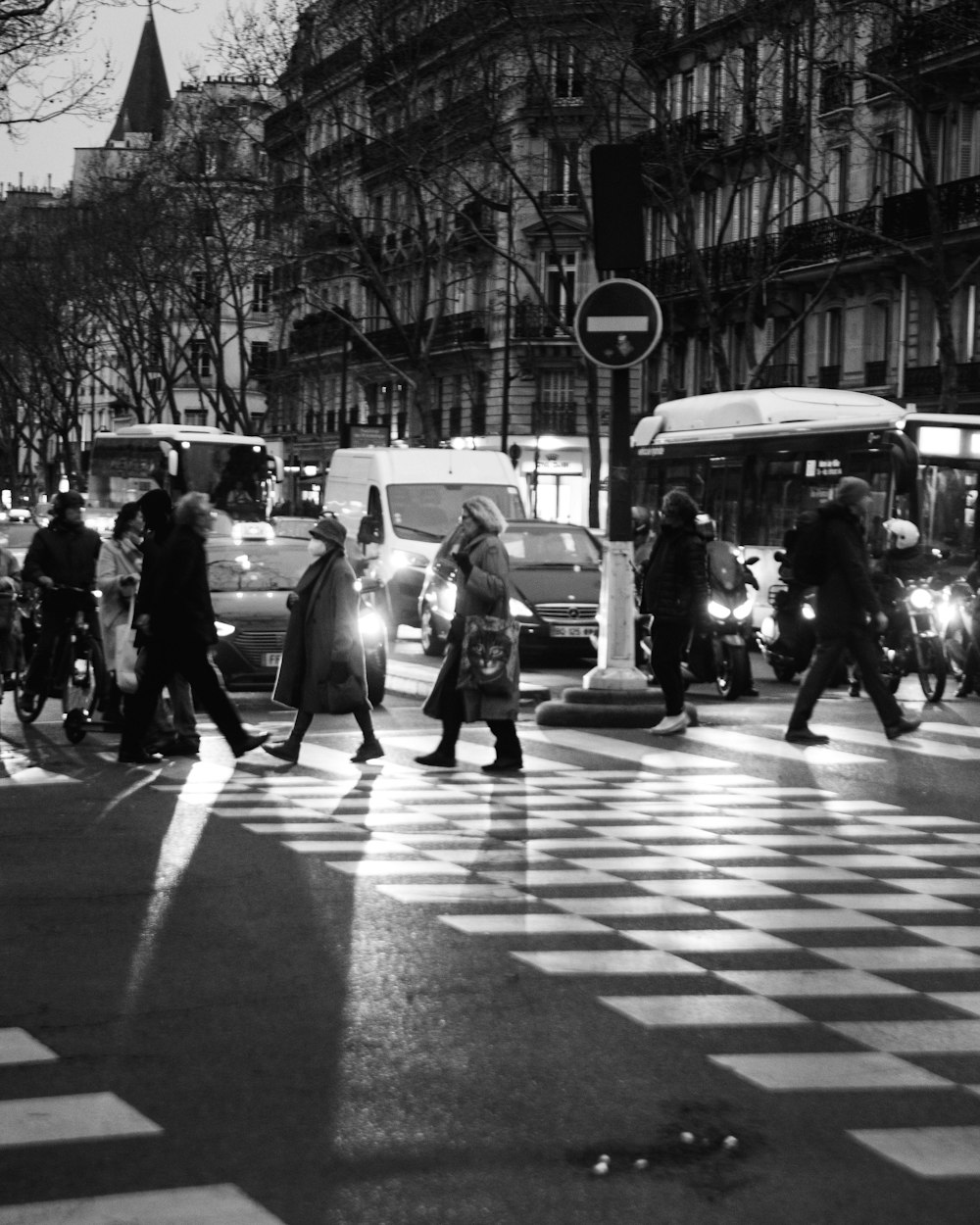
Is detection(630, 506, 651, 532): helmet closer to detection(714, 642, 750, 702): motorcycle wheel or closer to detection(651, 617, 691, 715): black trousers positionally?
detection(714, 642, 750, 702): motorcycle wheel

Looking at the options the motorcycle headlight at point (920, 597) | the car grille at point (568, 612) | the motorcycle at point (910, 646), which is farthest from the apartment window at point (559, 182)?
the motorcycle at point (910, 646)

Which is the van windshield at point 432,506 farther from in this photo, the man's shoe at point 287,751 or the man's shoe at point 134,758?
the man's shoe at point 287,751

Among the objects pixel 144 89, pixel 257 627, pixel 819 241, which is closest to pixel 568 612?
pixel 257 627

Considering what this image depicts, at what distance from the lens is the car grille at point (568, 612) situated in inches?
965

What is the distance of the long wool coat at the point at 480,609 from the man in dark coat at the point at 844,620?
2755 mm

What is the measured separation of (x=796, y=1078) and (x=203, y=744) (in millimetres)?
10322

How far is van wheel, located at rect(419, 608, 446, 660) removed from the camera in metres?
25.7

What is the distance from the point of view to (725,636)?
20.6 meters

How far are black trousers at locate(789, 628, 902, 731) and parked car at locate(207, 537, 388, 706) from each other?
4.28 meters

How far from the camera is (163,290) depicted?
70750 mm

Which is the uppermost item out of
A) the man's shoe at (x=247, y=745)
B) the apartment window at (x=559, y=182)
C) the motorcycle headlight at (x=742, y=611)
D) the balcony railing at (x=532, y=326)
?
the apartment window at (x=559, y=182)

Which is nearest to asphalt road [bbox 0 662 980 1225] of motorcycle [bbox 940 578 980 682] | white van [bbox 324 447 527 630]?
motorcycle [bbox 940 578 980 682]

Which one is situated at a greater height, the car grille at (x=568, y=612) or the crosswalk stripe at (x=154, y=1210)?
the car grille at (x=568, y=612)

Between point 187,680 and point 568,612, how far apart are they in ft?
33.8
